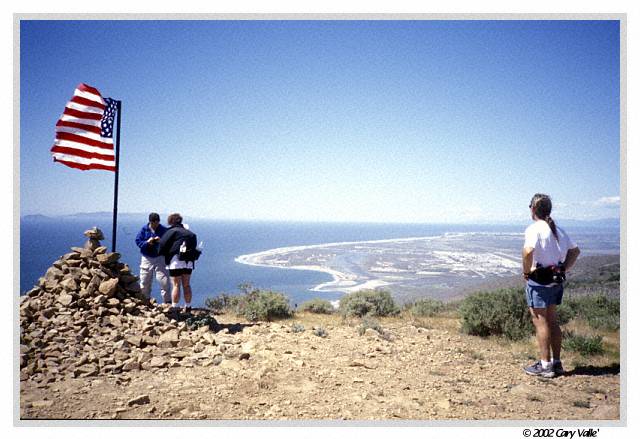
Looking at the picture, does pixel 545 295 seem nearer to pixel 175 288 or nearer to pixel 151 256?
pixel 175 288

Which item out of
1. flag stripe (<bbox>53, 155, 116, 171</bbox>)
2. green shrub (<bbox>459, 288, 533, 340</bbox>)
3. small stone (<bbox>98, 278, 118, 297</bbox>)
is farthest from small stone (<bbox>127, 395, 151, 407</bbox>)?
green shrub (<bbox>459, 288, 533, 340</bbox>)

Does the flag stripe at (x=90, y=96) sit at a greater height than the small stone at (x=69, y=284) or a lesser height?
greater

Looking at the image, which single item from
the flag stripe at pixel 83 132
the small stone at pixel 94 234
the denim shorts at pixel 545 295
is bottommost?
the denim shorts at pixel 545 295

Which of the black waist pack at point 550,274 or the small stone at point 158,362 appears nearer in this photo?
the black waist pack at point 550,274

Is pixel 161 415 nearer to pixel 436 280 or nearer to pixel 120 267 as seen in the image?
pixel 120 267

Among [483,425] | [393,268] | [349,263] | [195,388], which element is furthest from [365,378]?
[349,263]

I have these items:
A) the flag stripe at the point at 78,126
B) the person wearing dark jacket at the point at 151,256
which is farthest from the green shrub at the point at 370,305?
the flag stripe at the point at 78,126

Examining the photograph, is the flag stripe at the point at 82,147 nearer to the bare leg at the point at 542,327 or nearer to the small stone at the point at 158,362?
the small stone at the point at 158,362

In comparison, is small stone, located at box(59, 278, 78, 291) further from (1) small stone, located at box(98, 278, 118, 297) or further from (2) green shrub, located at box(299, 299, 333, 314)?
(2) green shrub, located at box(299, 299, 333, 314)
